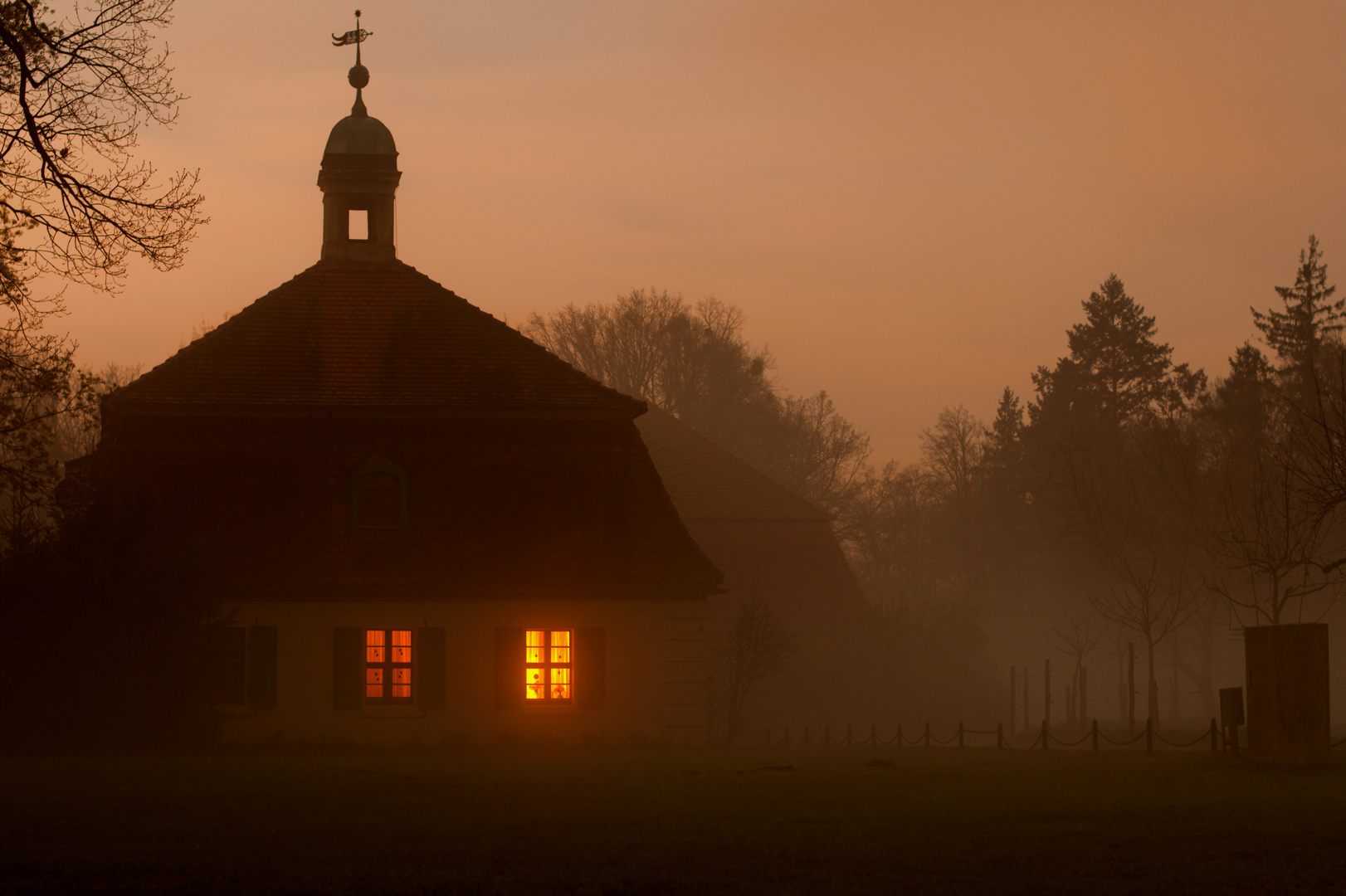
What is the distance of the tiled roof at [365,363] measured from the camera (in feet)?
77.2

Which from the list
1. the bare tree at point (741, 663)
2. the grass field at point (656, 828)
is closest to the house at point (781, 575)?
the bare tree at point (741, 663)

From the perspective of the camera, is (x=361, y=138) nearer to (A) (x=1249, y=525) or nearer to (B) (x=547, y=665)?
(B) (x=547, y=665)

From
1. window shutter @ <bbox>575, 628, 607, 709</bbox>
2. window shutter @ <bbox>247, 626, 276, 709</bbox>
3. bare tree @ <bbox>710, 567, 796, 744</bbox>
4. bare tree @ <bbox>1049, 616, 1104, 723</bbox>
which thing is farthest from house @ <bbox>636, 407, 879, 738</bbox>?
window shutter @ <bbox>247, 626, 276, 709</bbox>

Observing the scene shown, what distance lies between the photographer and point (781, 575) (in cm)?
4109

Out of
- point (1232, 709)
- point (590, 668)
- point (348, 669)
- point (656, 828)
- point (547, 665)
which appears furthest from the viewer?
point (547, 665)

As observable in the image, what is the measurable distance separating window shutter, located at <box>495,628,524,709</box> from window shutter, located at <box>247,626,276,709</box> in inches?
141

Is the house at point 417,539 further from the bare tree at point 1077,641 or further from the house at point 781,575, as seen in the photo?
the bare tree at point 1077,641

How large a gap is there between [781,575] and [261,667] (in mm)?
21328

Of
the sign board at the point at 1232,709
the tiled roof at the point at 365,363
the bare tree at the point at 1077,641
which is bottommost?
the bare tree at the point at 1077,641

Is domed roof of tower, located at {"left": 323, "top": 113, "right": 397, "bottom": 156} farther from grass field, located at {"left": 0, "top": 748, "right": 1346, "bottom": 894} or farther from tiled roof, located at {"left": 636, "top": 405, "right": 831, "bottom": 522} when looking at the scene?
tiled roof, located at {"left": 636, "top": 405, "right": 831, "bottom": 522}

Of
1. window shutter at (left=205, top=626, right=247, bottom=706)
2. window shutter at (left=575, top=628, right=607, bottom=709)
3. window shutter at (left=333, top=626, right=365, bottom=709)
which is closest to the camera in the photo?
window shutter at (left=205, top=626, right=247, bottom=706)

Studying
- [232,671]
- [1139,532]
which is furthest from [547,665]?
[1139,532]

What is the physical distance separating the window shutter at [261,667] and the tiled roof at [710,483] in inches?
768

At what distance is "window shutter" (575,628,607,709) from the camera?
75.1ft
